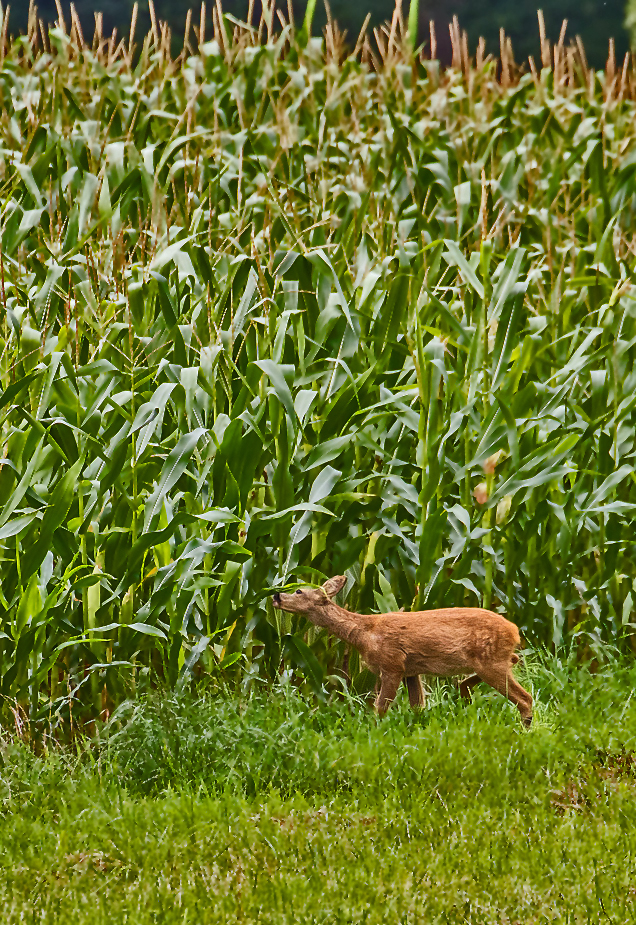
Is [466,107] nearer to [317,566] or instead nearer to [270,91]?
[270,91]

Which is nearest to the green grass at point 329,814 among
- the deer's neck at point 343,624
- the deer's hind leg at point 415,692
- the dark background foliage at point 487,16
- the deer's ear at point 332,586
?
the deer's hind leg at point 415,692

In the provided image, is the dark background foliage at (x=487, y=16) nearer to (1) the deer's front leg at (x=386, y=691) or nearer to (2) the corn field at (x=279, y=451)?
(2) the corn field at (x=279, y=451)

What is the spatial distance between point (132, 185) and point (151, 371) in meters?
1.58

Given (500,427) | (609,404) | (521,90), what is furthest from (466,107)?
(500,427)

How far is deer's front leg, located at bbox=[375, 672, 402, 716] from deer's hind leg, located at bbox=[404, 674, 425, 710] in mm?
96

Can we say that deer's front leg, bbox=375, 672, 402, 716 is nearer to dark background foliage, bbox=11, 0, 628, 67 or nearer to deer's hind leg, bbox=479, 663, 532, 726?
deer's hind leg, bbox=479, 663, 532, 726

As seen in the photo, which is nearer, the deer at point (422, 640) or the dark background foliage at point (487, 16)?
the deer at point (422, 640)

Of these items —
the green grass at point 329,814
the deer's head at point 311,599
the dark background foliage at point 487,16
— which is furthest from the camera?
the dark background foliage at point 487,16

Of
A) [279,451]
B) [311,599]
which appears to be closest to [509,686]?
[311,599]

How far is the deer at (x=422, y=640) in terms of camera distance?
3451 millimetres

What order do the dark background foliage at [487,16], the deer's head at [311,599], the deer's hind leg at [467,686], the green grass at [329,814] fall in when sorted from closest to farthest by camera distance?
the green grass at [329,814] → the deer's head at [311,599] → the deer's hind leg at [467,686] → the dark background foliage at [487,16]

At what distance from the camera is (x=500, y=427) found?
13.0 feet

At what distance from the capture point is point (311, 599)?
346cm

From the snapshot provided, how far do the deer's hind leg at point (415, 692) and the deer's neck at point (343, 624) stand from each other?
24 cm
